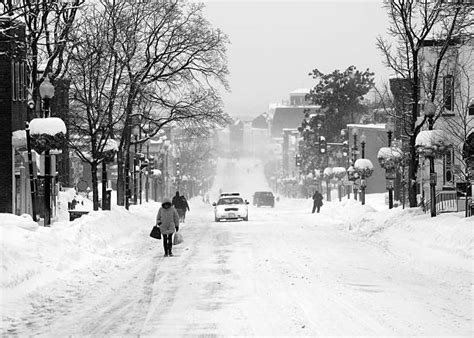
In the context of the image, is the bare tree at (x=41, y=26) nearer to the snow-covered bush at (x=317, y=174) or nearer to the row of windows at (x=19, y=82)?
the row of windows at (x=19, y=82)

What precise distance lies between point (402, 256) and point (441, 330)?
12.3 meters

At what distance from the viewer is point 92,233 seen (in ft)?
89.0

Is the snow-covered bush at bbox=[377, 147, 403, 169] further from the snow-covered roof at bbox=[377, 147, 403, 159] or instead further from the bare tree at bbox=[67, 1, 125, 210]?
the bare tree at bbox=[67, 1, 125, 210]

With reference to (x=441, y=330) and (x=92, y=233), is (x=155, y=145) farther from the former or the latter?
(x=441, y=330)

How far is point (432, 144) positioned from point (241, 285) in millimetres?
15150

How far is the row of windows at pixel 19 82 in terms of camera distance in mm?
38719

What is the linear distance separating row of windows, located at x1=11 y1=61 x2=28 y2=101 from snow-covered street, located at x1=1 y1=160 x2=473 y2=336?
11.7 metres

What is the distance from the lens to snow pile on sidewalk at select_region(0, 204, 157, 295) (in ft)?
53.6

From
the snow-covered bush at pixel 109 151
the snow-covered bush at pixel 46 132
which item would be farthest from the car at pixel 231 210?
the snow-covered bush at pixel 46 132

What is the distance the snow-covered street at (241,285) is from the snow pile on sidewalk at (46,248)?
1.9 inches

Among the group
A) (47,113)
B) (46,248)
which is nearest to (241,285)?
(46,248)

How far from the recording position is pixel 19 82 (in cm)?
4050

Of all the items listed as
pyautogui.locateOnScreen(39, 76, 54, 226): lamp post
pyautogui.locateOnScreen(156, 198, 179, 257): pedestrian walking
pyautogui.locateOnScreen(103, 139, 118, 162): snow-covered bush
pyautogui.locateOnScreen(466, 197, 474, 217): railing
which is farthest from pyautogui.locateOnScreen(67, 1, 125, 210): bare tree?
pyautogui.locateOnScreen(466, 197, 474, 217): railing

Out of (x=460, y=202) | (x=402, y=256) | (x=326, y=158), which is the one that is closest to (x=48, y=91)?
(x=402, y=256)
